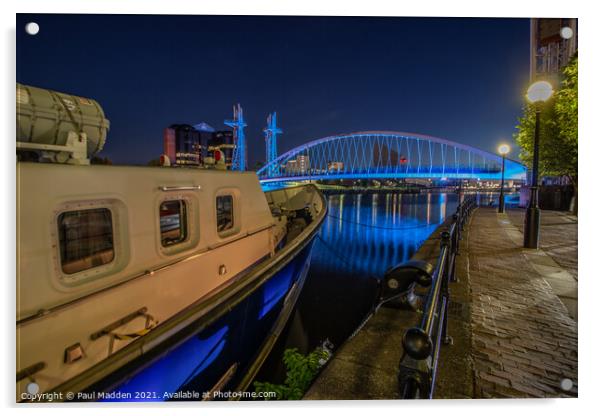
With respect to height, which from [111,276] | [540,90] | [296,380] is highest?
[540,90]

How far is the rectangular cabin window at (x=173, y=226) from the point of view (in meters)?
3.66

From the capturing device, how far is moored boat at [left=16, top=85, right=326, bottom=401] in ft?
7.30

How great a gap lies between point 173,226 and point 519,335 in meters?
4.23

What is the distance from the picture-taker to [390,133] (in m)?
65.4

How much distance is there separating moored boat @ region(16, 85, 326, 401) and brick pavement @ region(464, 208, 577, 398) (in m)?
2.39

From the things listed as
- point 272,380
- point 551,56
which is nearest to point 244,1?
point 272,380

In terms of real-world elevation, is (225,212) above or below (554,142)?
below

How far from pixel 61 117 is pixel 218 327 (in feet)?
8.10

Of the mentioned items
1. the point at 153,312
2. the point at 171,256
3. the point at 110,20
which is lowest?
the point at 153,312

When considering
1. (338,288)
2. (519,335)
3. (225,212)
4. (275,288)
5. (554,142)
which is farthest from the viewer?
(554,142)

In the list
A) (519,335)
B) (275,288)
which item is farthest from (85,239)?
(519,335)

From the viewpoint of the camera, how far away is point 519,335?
3102 millimetres

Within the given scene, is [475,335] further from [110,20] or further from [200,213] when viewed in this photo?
[110,20]

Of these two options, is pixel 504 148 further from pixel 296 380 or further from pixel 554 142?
pixel 296 380
